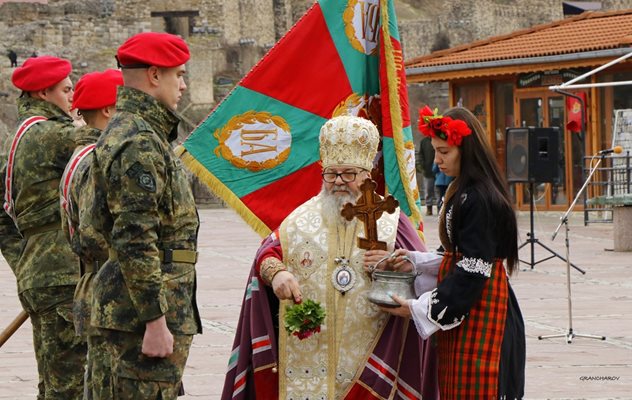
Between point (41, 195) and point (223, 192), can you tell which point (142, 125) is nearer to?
point (41, 195)

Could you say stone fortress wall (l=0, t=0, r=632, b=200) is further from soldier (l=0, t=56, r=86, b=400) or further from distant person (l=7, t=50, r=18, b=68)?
soldier (l=0, t=56, r=86, b=400)

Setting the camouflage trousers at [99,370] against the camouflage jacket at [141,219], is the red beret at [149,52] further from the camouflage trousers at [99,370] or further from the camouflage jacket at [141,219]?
the camouflage trousers at [99,370]

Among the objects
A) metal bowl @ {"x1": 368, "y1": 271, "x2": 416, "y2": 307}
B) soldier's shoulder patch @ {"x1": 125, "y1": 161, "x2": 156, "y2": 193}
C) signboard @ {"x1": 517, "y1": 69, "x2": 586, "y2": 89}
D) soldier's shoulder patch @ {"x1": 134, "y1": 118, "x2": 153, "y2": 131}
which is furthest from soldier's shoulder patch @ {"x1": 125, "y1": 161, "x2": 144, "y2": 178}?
signboard @ {"x1": 517, "y1": 69, "x2": 586, "y2": 89}

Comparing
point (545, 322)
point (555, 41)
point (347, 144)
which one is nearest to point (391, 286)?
point (347, 144)

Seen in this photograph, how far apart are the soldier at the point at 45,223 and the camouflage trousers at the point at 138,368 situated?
4.91 ft

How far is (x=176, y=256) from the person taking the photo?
5.05 metres

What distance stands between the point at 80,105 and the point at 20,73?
653 millimetres

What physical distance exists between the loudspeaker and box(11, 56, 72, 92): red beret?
32.1 ft

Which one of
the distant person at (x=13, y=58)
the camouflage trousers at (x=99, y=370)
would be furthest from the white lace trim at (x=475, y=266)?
the distant person at (x=13, y=58)

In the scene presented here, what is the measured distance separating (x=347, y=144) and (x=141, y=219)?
1.30 meters

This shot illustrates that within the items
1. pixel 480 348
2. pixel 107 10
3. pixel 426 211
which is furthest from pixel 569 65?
pixel 107 10

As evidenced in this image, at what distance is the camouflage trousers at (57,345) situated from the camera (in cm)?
653

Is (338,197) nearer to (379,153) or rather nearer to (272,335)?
(272,335)

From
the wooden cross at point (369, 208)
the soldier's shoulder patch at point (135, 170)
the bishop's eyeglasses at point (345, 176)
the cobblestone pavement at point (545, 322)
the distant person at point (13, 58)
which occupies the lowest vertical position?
the cobblestone pavement at point (545, 322)
